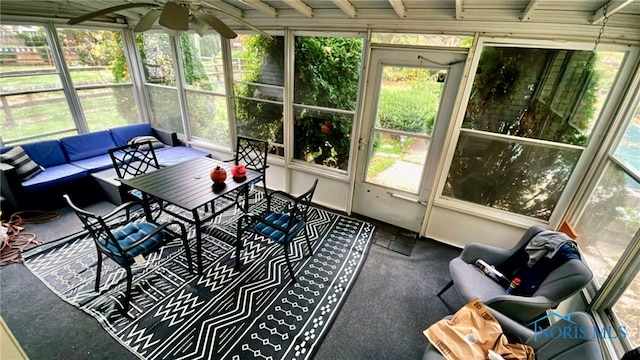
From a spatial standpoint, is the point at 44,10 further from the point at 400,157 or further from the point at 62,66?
the point at 400,157

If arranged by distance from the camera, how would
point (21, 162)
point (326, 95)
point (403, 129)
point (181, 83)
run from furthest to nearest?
point (181, 83) < point (326, 95) < point (21, 162) < point (403, 129)

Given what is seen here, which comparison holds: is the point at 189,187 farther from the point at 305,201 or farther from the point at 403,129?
the point at 403,129

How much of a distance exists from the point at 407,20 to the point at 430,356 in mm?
2797

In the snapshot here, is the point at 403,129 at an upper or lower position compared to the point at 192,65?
lower

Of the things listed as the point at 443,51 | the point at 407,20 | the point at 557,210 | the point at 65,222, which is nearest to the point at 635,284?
the point at 557,210

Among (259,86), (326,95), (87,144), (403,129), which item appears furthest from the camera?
(87,144)

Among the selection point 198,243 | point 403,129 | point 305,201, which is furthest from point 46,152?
point 403,129

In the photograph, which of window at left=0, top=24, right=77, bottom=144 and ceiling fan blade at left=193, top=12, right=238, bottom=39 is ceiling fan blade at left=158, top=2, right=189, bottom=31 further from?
window at left=0, top=24, right=77, bottom=144

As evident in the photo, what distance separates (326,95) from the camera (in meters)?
3.33

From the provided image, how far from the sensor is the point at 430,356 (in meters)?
1.50

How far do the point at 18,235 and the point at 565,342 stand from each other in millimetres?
4875

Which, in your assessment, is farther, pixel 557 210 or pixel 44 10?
pixel 44 10

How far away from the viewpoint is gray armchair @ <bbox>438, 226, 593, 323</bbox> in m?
1.76

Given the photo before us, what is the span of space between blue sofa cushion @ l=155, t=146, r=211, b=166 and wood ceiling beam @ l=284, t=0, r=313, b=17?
2810 millimetres
